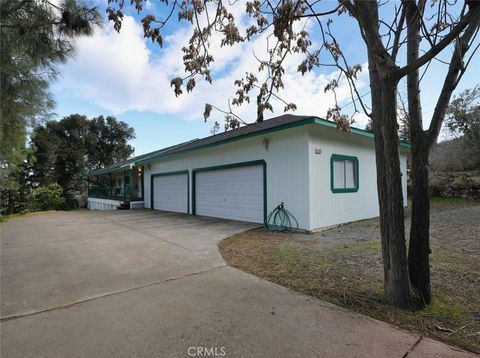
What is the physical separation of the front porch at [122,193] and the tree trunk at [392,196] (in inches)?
581

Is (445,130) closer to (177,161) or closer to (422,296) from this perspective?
(177,161)

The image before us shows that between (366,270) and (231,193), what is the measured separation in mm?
6544

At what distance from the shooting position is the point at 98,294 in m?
3.34

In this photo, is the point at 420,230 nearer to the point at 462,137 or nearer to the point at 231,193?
the point at 231,193

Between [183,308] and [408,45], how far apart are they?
3831 mm

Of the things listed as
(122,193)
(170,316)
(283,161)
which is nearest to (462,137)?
(283,161)

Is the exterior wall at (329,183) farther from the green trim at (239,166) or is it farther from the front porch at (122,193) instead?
the front porch at (122,193)

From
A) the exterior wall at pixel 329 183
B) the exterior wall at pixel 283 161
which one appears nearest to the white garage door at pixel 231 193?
the exterior wall at pixel 283 161

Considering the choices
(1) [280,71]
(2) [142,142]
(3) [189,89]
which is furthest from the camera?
(2) [142,142]

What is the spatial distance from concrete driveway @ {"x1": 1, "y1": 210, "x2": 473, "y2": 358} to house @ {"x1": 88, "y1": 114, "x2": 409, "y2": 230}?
3892 mm

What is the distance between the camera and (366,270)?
157 inches

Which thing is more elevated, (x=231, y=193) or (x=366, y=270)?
(x=231, y=193)

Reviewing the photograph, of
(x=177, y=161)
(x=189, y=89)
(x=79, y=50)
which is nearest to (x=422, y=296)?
(x=189, y=89)

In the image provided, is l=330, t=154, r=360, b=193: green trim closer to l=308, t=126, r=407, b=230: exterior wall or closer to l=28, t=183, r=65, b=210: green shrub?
l=308, t=126, r=407, b=230: exterior wall
